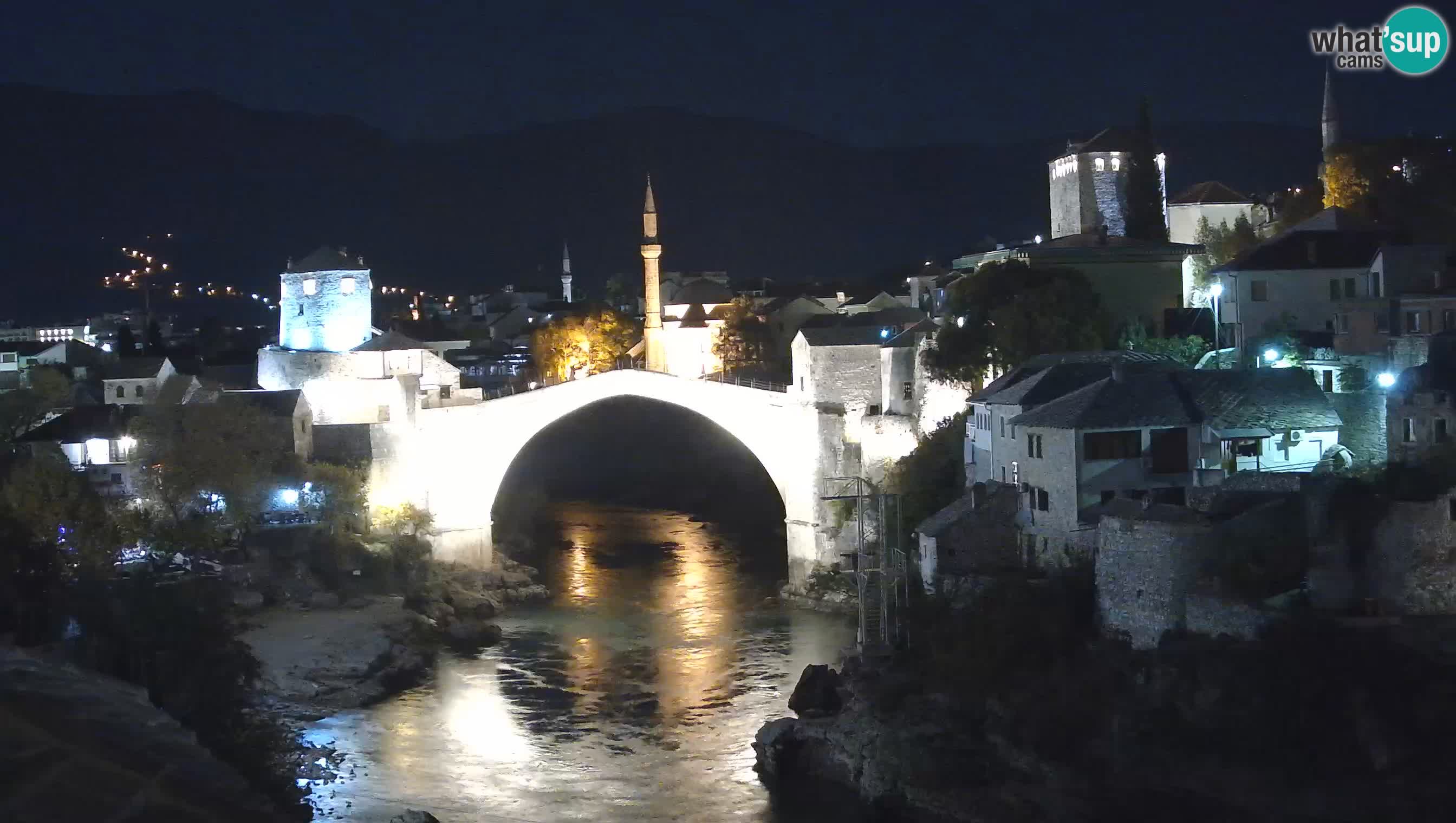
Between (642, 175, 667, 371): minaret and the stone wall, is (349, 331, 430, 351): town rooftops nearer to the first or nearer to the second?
(642, 175, 667, 371): minaret

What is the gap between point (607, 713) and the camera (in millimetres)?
18516

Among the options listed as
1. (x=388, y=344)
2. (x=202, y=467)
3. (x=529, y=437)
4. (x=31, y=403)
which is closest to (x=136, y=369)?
(x=31, y=403)

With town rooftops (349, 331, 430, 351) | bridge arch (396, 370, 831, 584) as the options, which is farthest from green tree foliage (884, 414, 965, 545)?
town rooftops (349, 331, 430, 351)

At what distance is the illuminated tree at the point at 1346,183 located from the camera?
2316cm

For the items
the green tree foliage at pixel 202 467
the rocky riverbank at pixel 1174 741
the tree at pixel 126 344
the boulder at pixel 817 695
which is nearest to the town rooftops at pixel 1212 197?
the boulder at pixel 817 695

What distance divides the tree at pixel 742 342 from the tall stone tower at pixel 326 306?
7.08m

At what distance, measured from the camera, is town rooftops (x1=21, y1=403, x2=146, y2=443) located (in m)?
24.5

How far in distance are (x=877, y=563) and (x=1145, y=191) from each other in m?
7.50

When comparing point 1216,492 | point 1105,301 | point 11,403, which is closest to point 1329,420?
point 1216,492

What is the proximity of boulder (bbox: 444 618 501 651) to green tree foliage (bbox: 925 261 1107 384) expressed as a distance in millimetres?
6467

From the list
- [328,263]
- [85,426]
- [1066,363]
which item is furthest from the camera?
[328,263]

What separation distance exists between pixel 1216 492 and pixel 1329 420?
2.12 m

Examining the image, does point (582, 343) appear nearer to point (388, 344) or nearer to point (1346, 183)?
point (388, 344)

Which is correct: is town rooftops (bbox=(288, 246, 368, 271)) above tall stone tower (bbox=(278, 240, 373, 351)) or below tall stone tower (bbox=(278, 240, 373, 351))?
above
